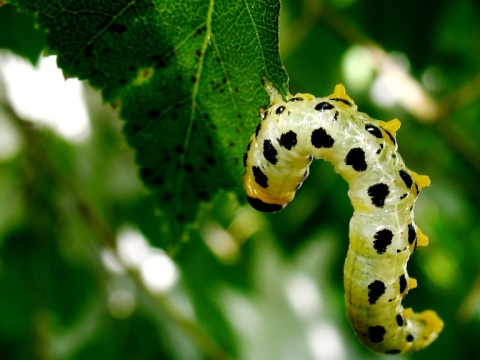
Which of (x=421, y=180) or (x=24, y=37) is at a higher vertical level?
(x=24, y=37)

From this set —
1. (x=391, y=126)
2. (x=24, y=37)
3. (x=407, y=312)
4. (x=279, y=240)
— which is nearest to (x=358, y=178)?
(x=391, y=126)

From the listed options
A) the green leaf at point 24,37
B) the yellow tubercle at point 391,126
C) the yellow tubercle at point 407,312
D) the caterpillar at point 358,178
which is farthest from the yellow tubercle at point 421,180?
the green leaf at point 24,37

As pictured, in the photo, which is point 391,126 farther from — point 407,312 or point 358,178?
point 407,312

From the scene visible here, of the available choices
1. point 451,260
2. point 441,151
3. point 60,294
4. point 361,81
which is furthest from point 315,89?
point 60,294

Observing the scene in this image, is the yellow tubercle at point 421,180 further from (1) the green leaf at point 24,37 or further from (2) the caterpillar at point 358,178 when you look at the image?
(1) the green leaf at point 24,37

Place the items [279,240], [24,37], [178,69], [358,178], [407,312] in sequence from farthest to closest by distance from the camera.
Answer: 1. [279,240]
2. [24,37]
3. [407,312]
4. [358,178]
5. [178,69]
